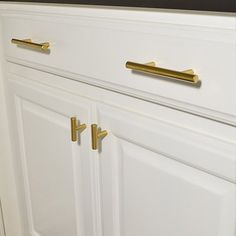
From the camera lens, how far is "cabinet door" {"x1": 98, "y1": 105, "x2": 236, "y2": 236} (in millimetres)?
599

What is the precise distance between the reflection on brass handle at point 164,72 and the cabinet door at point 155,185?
0.30ft

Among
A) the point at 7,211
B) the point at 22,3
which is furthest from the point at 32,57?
the point at 7,211

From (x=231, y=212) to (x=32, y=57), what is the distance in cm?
52

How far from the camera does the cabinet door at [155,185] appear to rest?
599 mm

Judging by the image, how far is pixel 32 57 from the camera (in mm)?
867

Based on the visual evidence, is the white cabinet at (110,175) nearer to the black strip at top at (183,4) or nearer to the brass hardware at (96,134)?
the brass hardware at (96,134)

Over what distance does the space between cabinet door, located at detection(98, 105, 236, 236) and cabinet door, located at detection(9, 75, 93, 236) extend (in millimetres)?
65

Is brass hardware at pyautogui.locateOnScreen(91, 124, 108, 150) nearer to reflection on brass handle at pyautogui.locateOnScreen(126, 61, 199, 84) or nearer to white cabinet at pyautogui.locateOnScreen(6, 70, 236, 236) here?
white cabinet at pyautogui.locateOnScreen(6, 70, 236, 236)

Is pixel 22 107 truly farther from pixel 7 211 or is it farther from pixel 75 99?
pixel 7 211

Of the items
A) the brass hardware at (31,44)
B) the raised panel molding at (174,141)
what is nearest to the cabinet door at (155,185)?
the raised panel molding at (174,141)

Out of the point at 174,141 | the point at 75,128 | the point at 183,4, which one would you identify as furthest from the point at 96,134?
the point at 183,4

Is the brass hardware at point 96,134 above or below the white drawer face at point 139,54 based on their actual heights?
below

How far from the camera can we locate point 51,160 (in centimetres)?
93

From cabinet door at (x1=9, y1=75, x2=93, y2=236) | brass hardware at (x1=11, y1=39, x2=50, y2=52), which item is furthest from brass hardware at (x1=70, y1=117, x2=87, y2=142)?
brass hardware at (x1=11, y1=39, x2=50, y2=52)
